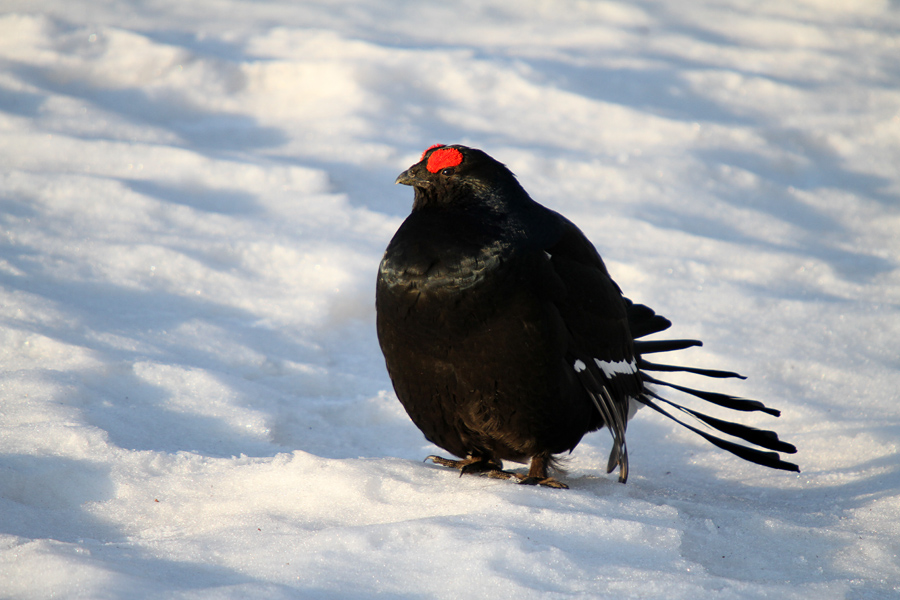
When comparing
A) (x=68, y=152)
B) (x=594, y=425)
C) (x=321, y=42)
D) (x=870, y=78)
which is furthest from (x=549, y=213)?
(x=870, y=78)

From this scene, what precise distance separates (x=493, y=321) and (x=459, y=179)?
1.78 ft

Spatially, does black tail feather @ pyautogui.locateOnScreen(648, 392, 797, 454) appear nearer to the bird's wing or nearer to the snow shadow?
the bird's wing

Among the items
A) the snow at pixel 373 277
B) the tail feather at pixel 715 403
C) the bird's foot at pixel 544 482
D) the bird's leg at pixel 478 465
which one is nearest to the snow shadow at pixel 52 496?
the snow at pixel 373 277

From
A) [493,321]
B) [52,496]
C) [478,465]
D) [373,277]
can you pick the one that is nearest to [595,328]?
[493,321]

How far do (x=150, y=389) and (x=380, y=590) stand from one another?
1797mm

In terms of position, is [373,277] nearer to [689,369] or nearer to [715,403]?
[689,369]

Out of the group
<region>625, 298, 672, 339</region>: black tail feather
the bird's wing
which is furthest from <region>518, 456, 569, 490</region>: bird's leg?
<region>625, 298, 672, 339</region>: black tail feather

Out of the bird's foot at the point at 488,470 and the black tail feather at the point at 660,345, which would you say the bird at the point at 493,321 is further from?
the black tail feather at the point at 660,345

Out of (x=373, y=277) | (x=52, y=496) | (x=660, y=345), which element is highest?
(x=373, y=277)

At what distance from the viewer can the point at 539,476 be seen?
287 centimetres

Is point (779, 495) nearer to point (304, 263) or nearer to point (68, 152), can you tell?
point (304, 263)

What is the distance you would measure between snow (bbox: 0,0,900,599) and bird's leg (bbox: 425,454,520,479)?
15cm

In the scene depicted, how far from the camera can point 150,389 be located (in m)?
3.29

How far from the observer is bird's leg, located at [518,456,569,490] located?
2812mm
